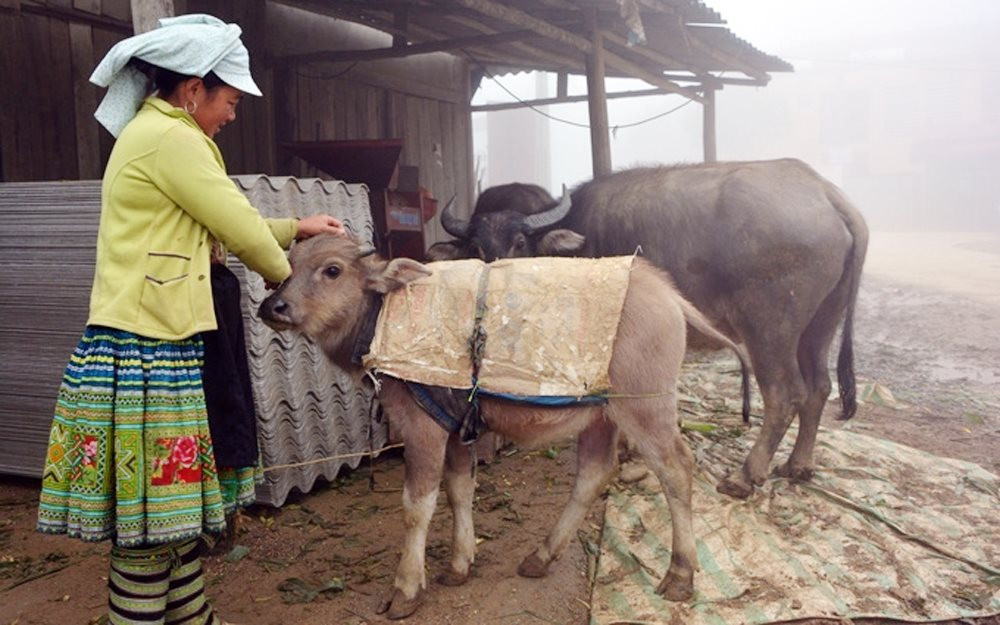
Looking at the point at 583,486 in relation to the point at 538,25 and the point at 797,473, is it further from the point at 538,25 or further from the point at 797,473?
the point at 538,25

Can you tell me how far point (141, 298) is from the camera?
244 centimetres

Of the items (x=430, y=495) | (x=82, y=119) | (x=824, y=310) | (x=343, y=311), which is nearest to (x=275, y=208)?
(x=343, y=311)

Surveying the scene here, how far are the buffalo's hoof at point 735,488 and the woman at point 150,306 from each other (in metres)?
3.16

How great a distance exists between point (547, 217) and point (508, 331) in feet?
8.94

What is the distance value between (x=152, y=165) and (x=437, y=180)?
926 cm

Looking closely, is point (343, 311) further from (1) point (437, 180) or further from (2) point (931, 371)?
(1) point (437, 180)

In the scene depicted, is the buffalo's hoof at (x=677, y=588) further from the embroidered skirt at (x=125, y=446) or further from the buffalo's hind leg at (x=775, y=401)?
the embroidered skirt at (x=125, y=446)

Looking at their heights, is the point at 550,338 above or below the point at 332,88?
below

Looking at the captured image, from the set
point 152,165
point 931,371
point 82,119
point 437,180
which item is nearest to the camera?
point 152,165

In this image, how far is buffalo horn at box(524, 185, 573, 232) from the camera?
583 centimetres

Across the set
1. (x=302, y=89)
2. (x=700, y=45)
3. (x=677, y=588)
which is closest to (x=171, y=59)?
(x=677, y=588)

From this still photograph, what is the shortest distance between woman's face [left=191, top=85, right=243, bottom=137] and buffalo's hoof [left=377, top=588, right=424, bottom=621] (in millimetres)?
1974

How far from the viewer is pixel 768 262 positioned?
484 cm

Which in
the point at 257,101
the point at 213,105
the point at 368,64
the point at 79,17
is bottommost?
the point at 213,105
